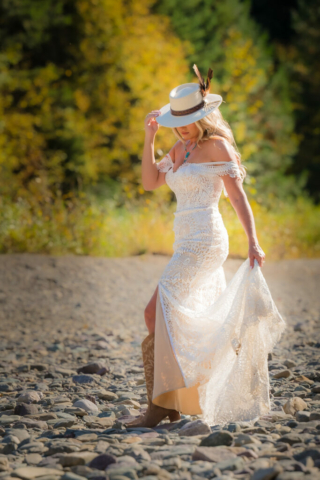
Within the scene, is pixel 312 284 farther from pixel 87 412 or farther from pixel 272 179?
pixel 272 179

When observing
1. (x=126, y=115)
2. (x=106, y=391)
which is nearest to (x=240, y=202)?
(x=106, y=391)

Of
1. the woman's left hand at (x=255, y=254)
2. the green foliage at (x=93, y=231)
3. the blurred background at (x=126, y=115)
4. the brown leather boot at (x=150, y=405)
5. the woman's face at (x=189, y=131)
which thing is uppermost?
the blurred background at (x=126, y=115)

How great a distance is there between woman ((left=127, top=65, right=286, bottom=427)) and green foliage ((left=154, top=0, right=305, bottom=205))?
46.0ft

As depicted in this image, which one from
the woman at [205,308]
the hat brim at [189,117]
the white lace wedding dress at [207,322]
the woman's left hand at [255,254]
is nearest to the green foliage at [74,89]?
the hat brim at [189,117]

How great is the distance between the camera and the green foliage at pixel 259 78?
19.9 m

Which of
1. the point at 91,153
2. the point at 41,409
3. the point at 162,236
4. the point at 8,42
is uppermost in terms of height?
the point at 8,42

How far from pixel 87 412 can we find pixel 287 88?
22733 millimetres

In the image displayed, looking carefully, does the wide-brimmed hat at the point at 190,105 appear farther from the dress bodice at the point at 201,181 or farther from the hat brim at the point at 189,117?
the dress bodice at the point at 201,181

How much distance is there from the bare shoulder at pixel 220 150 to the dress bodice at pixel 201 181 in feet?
0.10

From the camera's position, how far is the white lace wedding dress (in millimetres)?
3314

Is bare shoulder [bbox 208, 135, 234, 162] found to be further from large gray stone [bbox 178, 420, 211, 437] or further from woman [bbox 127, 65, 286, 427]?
large gray stone [bbox 178, 420, 211, 437]

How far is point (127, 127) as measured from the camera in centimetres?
1886

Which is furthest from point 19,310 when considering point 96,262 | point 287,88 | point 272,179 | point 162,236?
point 287,88

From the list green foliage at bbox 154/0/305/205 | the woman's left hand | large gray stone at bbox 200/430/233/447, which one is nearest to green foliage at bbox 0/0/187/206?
green foliage at bbox 154/0/305/205
